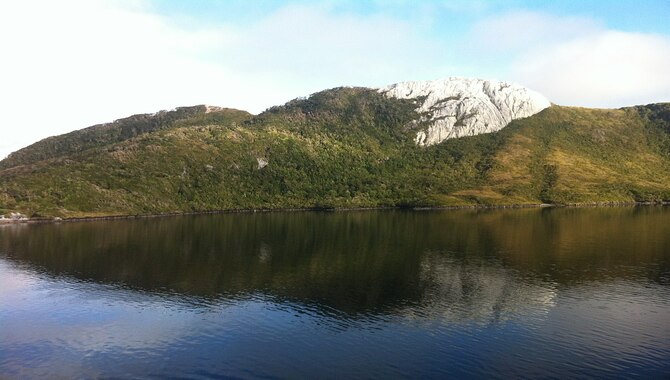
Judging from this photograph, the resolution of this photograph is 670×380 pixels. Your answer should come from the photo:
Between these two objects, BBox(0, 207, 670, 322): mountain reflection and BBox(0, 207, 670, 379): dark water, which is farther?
BBox(0, 207, 670, 322): mountain reflection

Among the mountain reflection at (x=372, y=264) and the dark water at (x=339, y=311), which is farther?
the mountain reflection at (x=372, y=264)

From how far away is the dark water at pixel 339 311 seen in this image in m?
67.1

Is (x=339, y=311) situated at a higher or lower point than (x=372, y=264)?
lower

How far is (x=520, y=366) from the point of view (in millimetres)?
65125

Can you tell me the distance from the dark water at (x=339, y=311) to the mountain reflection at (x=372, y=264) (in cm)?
67

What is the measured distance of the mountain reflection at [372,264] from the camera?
3979 inches

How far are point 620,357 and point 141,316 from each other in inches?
3057

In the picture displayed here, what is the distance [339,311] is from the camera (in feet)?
300

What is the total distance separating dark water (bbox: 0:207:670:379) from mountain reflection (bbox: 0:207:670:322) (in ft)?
2.20

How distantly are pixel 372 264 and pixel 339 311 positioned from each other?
46.3 m

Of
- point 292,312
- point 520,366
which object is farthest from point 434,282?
point 520,366

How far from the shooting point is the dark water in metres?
67.1

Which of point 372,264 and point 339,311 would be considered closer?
point 339,311

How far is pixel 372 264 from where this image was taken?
13675cm
